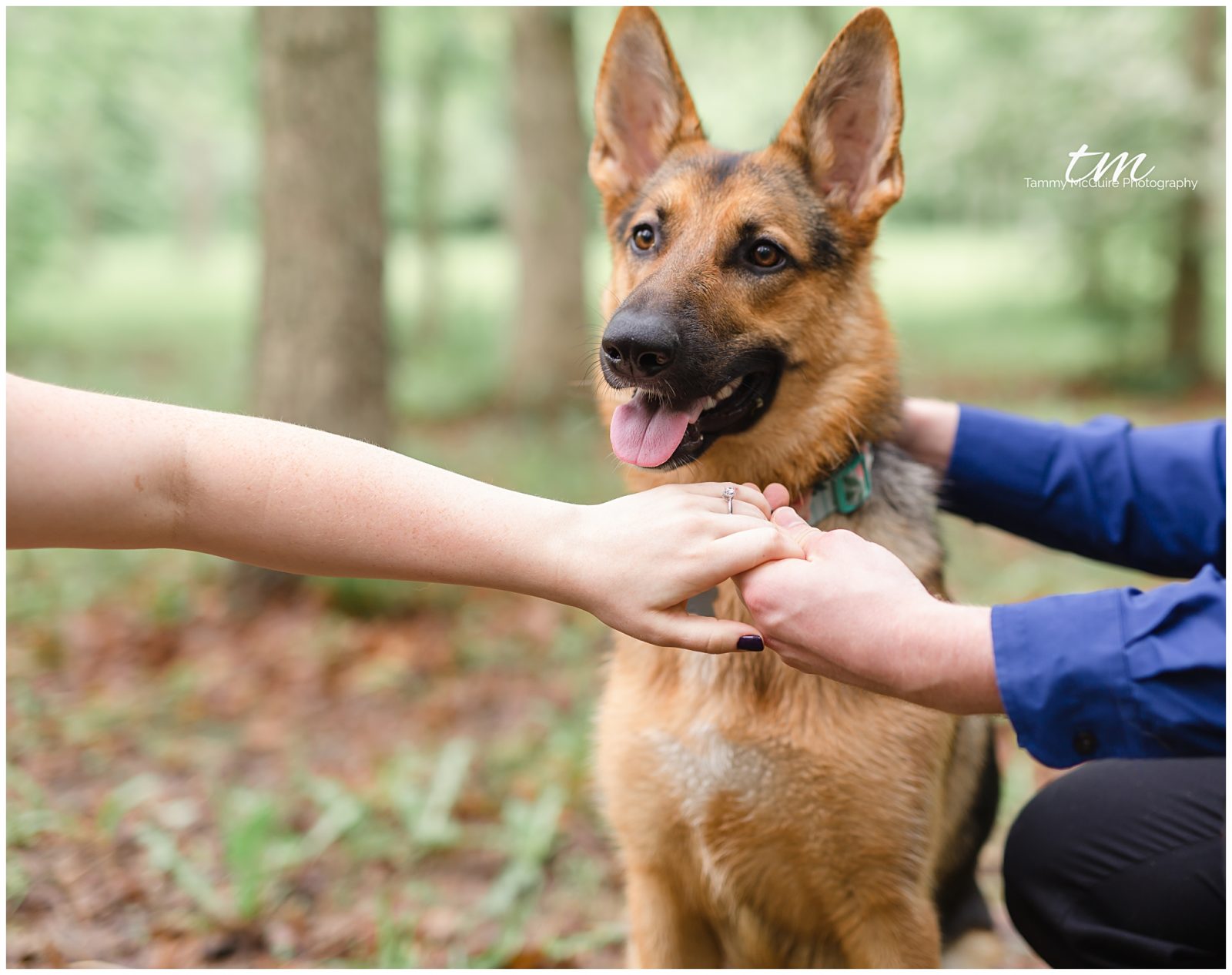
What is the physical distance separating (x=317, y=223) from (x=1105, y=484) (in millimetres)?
4517

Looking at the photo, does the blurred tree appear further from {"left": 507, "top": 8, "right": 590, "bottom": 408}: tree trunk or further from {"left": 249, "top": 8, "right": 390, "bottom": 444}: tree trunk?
{"left": 249, "top": 8, "right": 390, "bottom": 444}: tree trunk

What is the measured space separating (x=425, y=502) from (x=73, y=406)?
67 centimetres

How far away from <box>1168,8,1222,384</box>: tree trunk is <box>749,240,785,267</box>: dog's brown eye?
1021 centimetres

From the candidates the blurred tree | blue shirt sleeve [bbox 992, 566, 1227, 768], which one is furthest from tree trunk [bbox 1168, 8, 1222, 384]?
blue shirt sleeve [bbox 992, 566, 1227, 768]

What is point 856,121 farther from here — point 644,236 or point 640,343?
point 640,343

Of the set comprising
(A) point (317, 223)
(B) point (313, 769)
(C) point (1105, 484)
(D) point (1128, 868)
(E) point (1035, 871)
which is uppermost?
(A) point (317, 223)

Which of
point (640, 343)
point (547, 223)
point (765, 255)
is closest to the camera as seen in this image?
point (640, 343)

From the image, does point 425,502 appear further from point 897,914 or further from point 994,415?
point 994,415

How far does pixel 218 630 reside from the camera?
211 inches

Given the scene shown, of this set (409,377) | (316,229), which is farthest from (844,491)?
(409,377)

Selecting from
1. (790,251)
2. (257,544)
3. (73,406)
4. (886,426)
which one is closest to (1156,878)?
(886,426)

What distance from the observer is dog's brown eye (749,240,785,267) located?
2.68 metres

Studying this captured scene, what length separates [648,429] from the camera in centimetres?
237

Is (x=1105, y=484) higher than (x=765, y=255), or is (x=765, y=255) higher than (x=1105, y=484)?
(x=765, y=255)
